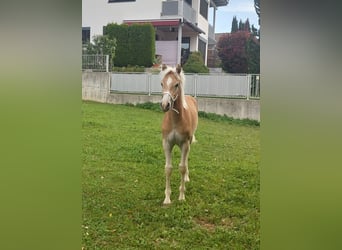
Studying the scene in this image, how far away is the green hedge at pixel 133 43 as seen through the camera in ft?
5.88

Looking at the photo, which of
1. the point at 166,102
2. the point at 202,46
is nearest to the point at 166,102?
the point at 166,102

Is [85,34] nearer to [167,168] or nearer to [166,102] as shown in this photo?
[166,102]

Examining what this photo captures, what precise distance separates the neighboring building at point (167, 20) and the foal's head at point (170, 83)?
0.07m

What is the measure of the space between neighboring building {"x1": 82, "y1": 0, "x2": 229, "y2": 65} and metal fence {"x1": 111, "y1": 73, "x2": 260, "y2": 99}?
0.11 meters

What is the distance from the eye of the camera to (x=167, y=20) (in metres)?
1.76

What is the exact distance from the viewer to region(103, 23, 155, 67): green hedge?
1793 mm

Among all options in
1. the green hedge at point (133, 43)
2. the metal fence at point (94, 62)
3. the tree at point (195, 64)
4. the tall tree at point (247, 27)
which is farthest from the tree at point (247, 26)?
the metal fence at point (94, 62)

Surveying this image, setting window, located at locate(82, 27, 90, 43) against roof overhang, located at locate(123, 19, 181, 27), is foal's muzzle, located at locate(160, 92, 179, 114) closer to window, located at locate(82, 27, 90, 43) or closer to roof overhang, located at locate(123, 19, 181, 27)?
roof overhang, located at locate(123, 19, 181, 27)

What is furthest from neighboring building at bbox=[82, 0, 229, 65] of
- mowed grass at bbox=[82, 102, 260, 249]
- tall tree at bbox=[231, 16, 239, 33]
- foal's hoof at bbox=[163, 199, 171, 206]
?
foal's hoof at bbox=[163, 199, 171, 206]

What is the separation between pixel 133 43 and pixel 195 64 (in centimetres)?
36
